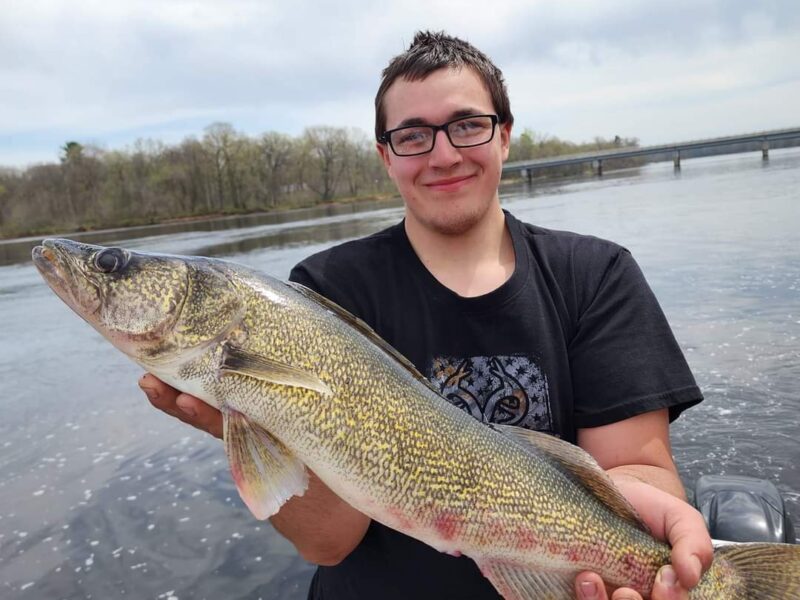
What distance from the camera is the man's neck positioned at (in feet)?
9.05

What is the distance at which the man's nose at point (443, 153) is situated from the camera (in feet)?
9.03

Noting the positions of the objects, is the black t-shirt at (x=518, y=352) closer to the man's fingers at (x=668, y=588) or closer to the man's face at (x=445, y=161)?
the man's face at (x=445, y=161)

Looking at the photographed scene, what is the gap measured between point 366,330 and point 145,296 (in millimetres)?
879

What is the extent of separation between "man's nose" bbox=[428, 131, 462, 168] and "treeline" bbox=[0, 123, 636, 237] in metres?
72.7

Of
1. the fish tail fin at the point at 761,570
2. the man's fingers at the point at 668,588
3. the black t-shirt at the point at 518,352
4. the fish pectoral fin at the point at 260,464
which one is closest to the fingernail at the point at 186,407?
the fish pectoral fin at the point at 260,464

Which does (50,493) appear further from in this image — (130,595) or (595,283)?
(595,283)

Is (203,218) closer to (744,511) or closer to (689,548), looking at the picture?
(744,511)

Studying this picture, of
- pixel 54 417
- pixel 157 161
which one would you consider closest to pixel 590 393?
pixel 54 417

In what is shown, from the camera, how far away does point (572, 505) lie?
86.4 inches

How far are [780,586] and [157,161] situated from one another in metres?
90.5

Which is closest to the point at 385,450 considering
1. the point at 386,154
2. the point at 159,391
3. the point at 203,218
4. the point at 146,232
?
the point at 159,391

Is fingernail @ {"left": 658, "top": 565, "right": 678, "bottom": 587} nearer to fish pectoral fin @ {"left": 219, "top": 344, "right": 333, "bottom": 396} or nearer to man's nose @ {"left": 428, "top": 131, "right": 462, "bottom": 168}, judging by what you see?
fish pectoral fin @ {"left": 219, "top": 344, "right": 333, "bottom": 396}

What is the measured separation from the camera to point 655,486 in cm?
243

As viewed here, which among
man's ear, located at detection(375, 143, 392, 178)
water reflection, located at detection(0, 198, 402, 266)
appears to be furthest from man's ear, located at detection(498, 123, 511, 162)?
water reflection, located at detection(0, 198, 402, 266)
